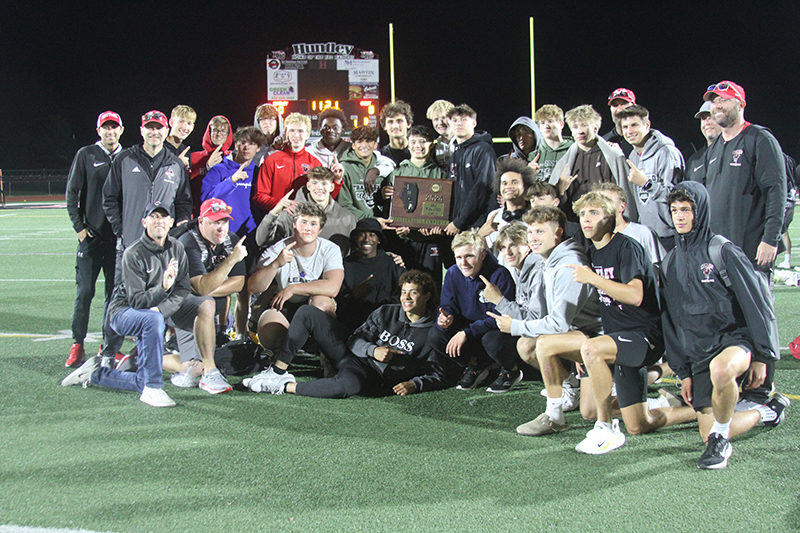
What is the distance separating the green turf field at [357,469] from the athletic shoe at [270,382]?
104 millimetres

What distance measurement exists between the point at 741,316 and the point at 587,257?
0.87m

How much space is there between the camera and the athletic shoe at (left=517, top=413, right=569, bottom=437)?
382 cm

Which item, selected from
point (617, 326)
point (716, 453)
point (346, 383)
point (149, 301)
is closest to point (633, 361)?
point (617, 326)

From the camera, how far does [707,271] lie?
11.2 ft

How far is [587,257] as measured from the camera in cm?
387

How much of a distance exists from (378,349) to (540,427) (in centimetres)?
137

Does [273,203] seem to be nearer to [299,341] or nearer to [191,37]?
[299,341]

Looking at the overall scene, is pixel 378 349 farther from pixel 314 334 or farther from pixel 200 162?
pixel 200 162

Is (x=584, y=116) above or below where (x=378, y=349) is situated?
above

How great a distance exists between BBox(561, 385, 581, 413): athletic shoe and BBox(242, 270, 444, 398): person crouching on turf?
0.92 meters

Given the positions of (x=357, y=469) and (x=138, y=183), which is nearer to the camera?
(x=357, y=469)

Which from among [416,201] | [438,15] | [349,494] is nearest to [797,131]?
[438,15]

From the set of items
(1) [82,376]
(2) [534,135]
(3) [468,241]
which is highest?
(2) [534,135]

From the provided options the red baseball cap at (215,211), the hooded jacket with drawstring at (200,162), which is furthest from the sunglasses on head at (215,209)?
the hooded jacket with drawstring at (200,162)
